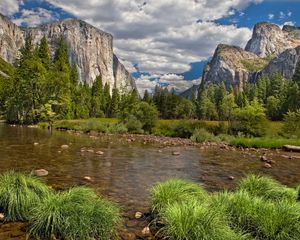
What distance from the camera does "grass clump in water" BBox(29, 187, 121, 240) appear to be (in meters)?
6.83

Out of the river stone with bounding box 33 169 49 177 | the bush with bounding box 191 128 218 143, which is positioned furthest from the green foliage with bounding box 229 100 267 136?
the river stone with bounding box 33 169 49 177

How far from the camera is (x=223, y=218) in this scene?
7125 mm

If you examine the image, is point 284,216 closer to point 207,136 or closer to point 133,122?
point 207,136

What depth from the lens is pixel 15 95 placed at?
69.4 metres

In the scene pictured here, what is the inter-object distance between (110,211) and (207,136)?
33937 mm

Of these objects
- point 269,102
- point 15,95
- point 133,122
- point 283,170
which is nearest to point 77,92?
point 15,95

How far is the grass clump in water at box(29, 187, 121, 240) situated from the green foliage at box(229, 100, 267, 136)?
148ft

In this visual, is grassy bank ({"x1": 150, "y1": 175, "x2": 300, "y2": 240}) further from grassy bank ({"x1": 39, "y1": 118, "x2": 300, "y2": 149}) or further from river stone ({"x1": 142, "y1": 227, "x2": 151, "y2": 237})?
grassy bank ({"x1": 39, "y1": 118, "x2": 300, "y2": 149})

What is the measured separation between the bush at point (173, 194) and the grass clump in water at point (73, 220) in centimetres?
142

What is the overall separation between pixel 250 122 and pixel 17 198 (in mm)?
46517

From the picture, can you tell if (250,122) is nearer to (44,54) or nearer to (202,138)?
(202,138)

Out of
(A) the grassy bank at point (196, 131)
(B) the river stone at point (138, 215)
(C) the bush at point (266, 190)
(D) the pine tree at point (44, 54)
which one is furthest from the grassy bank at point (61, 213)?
(D) the pine tree at point (44, 54)

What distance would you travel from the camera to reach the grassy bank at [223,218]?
21.3 ft

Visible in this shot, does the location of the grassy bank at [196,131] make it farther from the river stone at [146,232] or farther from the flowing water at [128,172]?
the river stone at [146,232]
